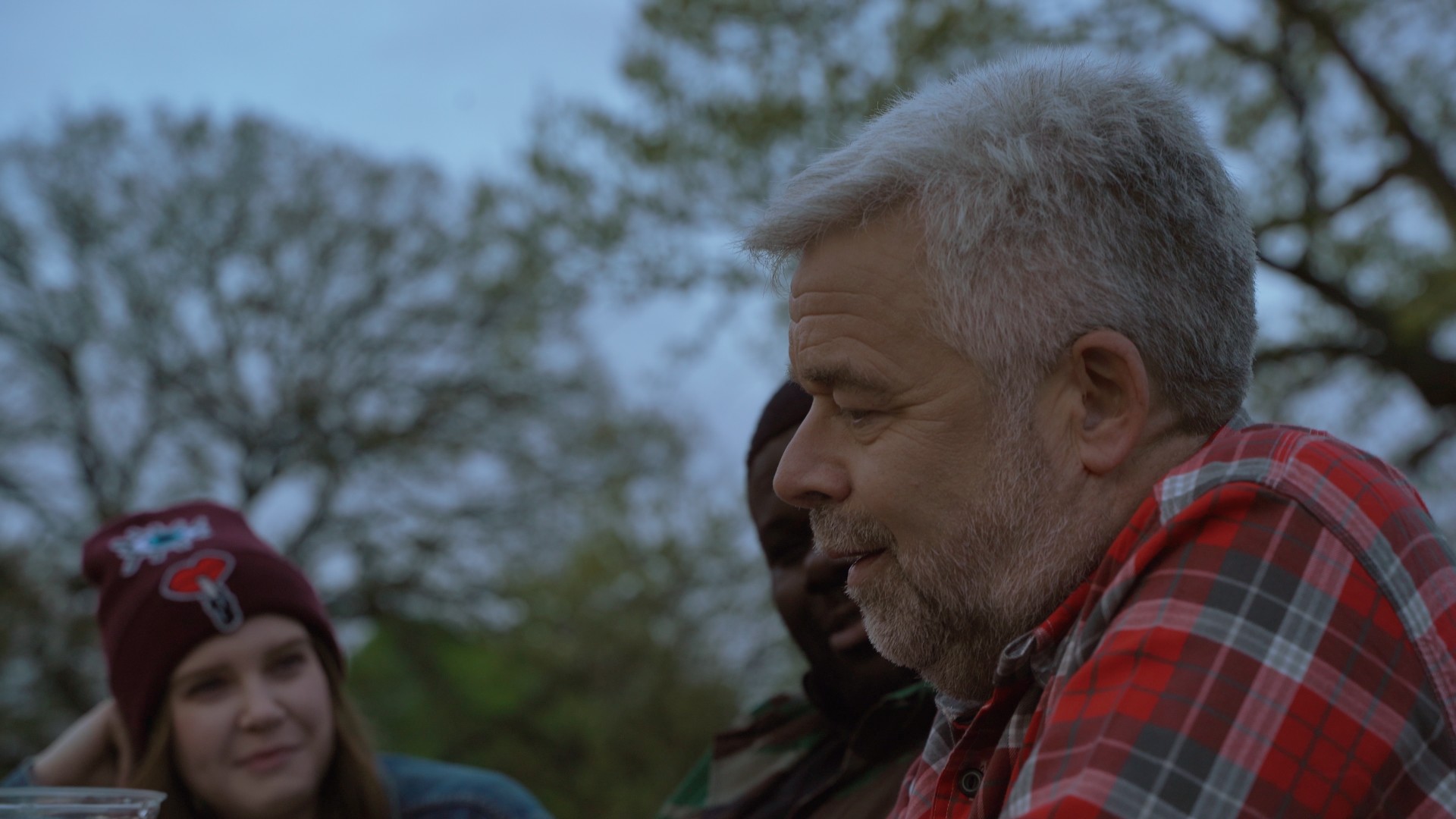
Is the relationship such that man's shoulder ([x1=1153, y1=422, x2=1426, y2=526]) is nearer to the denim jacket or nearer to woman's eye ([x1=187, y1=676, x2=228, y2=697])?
the denim jacket

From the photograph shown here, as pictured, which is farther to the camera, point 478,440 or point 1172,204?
point 478,440

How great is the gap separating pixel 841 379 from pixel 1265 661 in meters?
0.58

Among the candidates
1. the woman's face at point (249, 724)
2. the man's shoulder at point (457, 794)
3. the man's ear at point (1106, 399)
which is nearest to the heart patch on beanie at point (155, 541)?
the woman's face at point (249, 724)

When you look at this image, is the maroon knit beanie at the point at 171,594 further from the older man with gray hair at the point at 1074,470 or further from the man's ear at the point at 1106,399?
the man's ear at the point at 1106,399

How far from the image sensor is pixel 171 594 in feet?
10.1

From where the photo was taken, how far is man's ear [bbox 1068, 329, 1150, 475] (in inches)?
53.6

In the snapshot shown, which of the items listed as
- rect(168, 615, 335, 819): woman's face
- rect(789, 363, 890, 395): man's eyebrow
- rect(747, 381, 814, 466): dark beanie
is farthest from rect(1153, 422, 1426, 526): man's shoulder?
rect(168, 615, 335, 819): woman's face

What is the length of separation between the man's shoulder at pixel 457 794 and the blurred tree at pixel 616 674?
6.93 metres

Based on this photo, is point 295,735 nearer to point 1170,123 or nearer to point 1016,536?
point 1016,536

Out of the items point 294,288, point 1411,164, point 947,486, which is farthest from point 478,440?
point 947,486

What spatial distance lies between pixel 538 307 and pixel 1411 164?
9682mm

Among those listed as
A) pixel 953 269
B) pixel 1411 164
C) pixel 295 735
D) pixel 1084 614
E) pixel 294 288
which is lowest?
pixel 295 735

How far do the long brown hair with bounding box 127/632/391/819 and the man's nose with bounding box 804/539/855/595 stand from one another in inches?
51.8

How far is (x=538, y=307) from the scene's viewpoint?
15352mm
